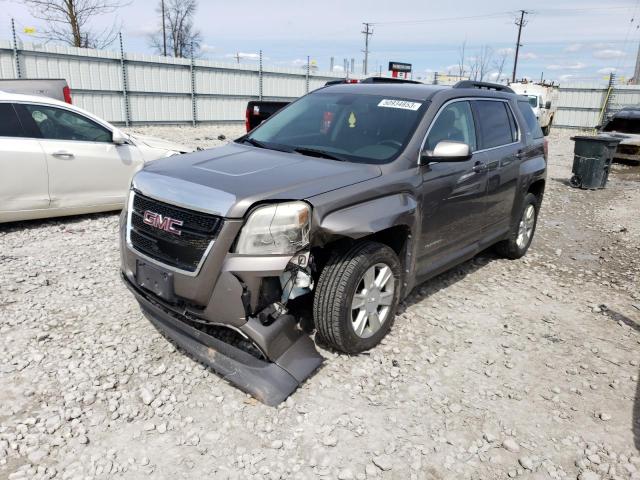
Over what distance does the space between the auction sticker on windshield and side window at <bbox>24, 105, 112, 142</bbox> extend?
4.16 meters

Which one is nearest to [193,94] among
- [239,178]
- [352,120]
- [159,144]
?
[159,144]

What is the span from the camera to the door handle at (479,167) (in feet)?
14.4

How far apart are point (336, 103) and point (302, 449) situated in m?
2.85

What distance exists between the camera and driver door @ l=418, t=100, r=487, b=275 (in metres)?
3.87

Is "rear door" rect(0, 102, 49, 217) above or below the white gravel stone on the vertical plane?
above

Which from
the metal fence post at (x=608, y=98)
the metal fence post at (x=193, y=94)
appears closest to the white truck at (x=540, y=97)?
the metal fence post at (x=608, y=98)

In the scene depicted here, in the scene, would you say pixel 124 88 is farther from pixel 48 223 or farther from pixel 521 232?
pixel 521 232

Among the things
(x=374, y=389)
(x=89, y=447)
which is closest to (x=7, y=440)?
(x=89, y=447)

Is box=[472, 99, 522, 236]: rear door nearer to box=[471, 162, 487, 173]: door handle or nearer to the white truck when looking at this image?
box=[471, 162, 487, 173]: door handle

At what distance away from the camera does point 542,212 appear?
8695 millimetres

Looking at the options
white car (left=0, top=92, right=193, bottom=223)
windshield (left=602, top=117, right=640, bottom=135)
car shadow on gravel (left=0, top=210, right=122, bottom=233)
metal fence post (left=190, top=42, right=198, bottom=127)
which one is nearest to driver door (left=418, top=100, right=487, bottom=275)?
white car (left=0, top=92, right=193, bottom=223)

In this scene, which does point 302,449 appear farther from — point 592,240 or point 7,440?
point 592,240

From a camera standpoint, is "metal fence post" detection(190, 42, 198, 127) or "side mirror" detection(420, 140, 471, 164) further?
"metal fence post" detection(190, 42, 198, 127)

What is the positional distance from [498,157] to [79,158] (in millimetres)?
4935
